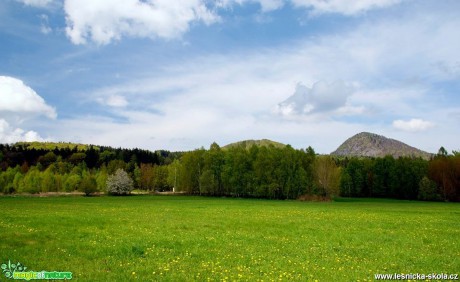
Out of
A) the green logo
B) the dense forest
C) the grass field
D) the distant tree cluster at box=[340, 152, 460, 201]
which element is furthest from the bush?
the green logo

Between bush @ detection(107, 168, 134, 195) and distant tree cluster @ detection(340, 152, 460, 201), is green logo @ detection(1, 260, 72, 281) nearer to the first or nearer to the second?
bush @ detection(107, 168, 134, 195)

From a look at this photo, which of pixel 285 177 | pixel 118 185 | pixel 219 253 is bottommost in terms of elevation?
pixel 219 253

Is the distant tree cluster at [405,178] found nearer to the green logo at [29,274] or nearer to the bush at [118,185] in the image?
the bush at [118,185]

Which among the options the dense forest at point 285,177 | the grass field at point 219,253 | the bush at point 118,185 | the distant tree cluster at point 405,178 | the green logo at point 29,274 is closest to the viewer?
the green logo at point 29,274

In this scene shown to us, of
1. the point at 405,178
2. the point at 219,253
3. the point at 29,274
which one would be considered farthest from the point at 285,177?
the point at 29,274

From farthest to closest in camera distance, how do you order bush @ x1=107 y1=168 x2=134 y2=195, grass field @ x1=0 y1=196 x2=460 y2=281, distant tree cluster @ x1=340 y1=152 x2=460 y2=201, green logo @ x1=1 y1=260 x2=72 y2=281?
1. bush @ x1=107 y1=168 x2=134 y2=195
2. distant tree cluster @ x1=340 y1=152 x2=460 y2=201
3. grass field @ x1=0 y1=196 x2=460 y2=281
4. green logo @ x1=1 y1=260 x2=72 y2=281

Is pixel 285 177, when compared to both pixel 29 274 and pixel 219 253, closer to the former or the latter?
pixel 219 253

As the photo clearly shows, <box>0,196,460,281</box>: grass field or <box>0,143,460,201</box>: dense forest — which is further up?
<box>0,143,460,201</box>: dense forest

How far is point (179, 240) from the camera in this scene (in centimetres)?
2089

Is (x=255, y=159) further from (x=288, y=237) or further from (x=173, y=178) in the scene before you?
(x=288, y=237)

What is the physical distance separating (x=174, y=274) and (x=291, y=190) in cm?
10053

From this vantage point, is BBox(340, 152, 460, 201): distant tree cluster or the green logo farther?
BBox(340, 152, 460, 201): distant tree cluster

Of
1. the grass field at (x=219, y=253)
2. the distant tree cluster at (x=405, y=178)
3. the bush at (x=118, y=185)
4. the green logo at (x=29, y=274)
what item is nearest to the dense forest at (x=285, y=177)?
the distant tree cluster at (x=405, y=178)

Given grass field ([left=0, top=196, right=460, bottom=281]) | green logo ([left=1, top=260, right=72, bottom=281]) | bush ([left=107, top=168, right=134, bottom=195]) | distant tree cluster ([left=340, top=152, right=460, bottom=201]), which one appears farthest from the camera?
bush ([left=107, top=168, right=134, bottom=195])
